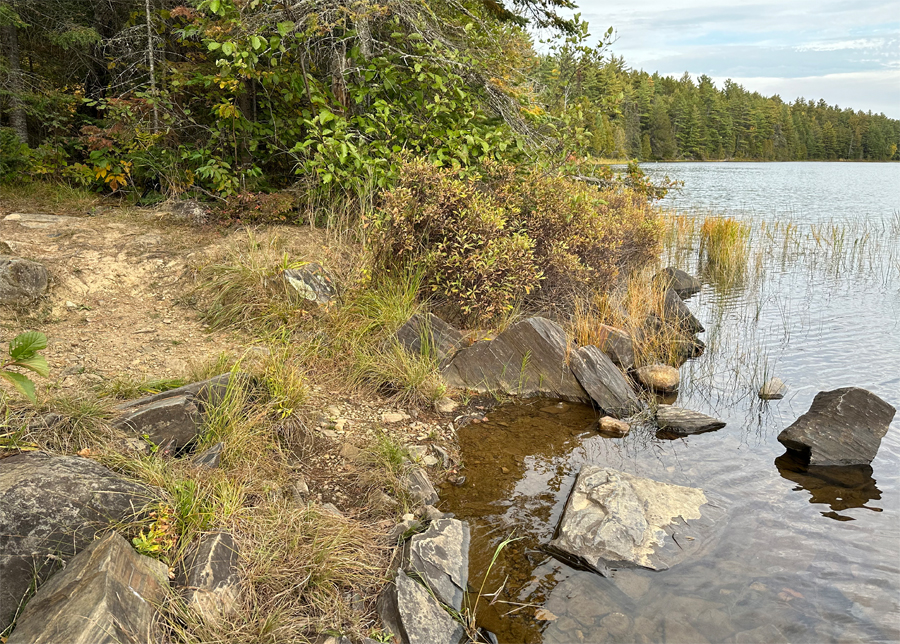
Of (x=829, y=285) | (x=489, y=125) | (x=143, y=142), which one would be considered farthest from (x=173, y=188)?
(x=829, y=285)

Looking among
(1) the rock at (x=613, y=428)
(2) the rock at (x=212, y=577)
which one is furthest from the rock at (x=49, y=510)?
(1) the rock at (x=613, y=428)

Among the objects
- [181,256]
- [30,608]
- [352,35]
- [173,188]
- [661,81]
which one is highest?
[661,81]

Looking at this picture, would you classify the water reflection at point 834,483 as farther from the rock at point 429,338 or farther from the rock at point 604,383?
the rock at point 429,338

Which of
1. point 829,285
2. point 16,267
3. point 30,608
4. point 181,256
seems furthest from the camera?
point 829,285

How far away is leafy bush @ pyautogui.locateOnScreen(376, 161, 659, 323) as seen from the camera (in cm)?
634

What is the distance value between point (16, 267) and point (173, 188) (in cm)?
312

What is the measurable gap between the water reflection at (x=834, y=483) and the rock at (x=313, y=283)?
4.41 m

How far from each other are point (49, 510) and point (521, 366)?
4168 millimetres

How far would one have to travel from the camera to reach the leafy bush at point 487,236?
20.8 feet

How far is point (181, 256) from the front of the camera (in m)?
6.89

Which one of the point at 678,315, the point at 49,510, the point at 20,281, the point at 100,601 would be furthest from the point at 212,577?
the point at 678,315

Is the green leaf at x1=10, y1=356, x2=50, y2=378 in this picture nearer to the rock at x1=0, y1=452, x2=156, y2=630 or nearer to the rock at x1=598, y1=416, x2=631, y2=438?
the rock at x1=0, y1=452, x2=156, y2=630

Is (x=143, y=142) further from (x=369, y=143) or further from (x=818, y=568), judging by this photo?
(x=818, y=568)

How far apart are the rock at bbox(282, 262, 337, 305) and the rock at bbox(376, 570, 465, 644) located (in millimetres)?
3323
